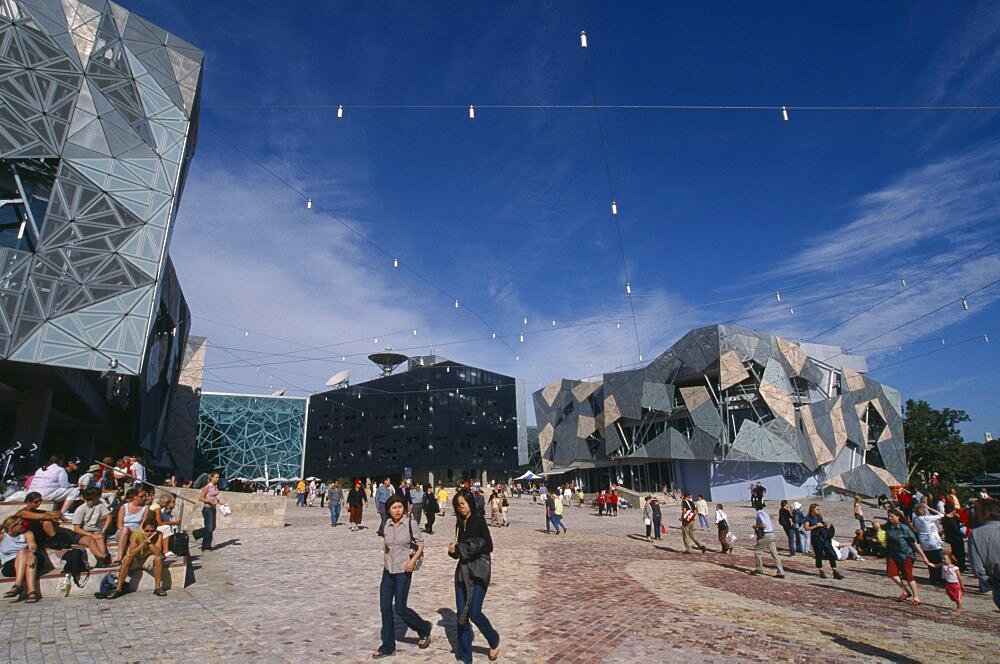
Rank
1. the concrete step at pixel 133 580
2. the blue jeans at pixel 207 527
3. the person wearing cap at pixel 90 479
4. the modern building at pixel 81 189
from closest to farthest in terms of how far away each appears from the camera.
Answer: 1. the concrete step at pixel 133 580
2. the blue jeans at pixel 207 527
3. the person wearing cap at pixel 90 479
4. the modern building at pixel 81 189

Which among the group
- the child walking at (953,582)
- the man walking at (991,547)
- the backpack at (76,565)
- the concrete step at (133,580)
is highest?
the man walking at (991,547)

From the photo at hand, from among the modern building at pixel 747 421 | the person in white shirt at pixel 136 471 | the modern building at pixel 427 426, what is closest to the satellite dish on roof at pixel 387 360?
the modern building at pixel 427 426

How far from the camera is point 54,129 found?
20.4 meters

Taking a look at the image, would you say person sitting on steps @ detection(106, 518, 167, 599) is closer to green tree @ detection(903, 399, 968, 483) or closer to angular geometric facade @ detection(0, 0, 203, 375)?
angular geometric facade @ detection(0, 0, 203, 375)

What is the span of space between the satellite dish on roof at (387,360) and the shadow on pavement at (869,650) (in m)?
78.4

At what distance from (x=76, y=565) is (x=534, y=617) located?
684cm

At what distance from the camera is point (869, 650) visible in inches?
254

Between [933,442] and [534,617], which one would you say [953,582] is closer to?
[534,617]

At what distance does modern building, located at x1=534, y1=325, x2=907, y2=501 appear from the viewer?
41.7m

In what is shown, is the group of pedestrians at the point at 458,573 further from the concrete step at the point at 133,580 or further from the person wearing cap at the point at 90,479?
the person wearing cap at the point at 90,479

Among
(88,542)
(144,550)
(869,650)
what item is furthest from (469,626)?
(88,542)

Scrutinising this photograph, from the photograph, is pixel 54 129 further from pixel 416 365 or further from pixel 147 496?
pixel 416 365

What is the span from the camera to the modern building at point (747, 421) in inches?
1640

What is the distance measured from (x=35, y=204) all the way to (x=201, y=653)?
23.0 m
